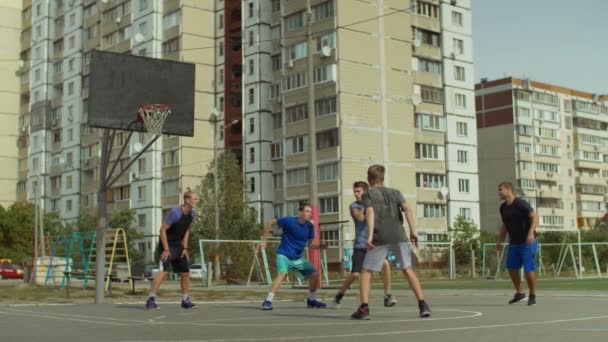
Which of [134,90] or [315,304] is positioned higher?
[134,90]

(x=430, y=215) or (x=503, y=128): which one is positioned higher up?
(x=503, y=128)

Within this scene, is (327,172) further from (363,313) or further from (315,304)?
(363,313)

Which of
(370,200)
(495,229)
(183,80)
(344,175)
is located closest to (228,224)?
(344,175)

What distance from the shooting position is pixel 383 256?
12.2m

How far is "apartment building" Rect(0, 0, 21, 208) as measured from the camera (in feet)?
309

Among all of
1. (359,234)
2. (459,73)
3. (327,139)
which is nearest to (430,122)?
(459,73)

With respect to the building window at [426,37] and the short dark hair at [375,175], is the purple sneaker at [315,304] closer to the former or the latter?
the short dark hair at [375,175]

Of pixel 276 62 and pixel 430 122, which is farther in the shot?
pixel 276 62

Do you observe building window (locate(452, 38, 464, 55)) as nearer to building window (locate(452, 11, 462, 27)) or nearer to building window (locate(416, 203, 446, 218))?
building window (locate(452, 11, 462, 27))

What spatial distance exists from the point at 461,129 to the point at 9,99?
51.1 m

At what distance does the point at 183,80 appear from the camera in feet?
66.7

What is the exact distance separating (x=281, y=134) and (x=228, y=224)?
14.9 m

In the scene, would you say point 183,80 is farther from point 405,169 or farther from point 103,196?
point 405,169

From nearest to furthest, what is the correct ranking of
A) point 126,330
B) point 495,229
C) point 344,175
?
1. point 126,330
2. point 344,175
3. point 495,229
